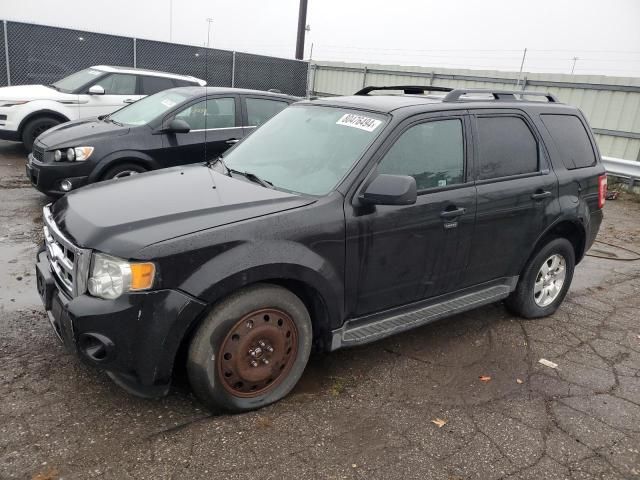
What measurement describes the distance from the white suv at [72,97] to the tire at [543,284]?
7.07m

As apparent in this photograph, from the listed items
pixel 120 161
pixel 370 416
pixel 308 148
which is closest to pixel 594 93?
pixel 120 161

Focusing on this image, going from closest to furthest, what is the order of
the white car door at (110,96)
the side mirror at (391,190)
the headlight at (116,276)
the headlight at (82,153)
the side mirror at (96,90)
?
1. the headlight at (116,276)
2. the side mirror at (391,190)
3. the headlight at (82,153)
4. the side mirror at (96,90)
5. the white car door at (110,96)

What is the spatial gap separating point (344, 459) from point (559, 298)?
115 inches

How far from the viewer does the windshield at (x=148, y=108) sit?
6859mm

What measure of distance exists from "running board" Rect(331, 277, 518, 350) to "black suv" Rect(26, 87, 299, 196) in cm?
383

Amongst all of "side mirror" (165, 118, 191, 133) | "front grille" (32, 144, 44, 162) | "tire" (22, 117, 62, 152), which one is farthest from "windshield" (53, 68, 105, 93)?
"side mirror" (165, 118, 191, 133)

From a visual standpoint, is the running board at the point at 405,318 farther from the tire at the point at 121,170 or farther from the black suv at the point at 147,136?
the tire at the point at 121,170

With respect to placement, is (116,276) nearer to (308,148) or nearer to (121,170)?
(308,148)

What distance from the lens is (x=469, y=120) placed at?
3.79 meters

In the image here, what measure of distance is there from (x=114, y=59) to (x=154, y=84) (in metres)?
4.94

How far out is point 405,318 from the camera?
3551 millimetres

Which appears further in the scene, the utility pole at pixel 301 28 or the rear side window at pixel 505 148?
the utility pole at pixel 301 28

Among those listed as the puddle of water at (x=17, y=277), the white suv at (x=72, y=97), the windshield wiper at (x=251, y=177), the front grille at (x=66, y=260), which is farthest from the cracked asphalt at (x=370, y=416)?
the white suv at (x=72, y=97)

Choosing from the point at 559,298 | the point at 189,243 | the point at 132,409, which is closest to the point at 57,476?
the point at 132,409
